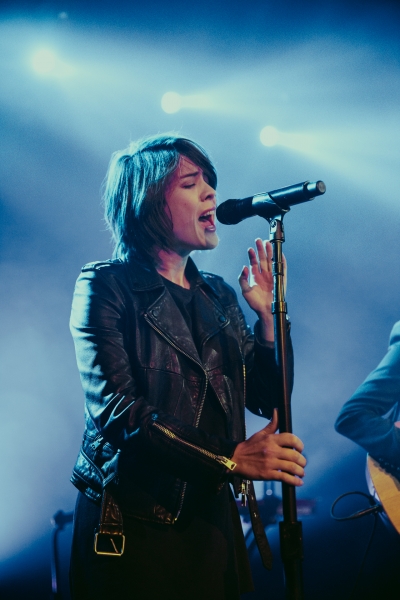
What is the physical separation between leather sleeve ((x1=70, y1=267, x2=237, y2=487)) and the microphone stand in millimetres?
161

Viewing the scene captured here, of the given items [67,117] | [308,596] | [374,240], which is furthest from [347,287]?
[67,117]

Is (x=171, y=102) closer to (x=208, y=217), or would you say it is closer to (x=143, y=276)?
(x=208, y=217)

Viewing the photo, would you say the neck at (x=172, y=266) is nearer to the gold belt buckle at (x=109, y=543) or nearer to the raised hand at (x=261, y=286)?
the raised hand at (x=261, y=286)

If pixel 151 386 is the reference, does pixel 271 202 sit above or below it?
above

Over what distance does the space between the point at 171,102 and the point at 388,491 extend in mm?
2855

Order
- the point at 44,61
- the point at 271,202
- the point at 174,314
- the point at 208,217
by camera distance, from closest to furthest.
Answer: the point at 271,202 < the point at 174,314 < the point at 208,217 < the point at 44,61

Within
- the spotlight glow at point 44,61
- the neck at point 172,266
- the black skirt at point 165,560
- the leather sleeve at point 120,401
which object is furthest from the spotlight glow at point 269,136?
the black skirt at point 165,560

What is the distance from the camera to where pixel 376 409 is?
3127 millimetres

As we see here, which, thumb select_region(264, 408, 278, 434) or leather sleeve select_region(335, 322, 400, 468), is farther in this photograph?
leather sleeve select_region(335, 322, 400, 468)

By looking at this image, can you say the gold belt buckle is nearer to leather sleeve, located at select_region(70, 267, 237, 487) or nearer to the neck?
leather sleeve, located at select_region(70, 267, 237, 487)

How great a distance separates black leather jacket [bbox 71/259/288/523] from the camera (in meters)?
1.32

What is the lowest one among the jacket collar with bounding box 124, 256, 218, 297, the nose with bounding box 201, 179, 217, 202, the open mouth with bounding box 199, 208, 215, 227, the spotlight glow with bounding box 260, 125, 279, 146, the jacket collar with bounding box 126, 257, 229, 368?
the jacket collar with bounding box 126, 257, 229, 368

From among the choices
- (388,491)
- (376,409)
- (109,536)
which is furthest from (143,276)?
(376,409)

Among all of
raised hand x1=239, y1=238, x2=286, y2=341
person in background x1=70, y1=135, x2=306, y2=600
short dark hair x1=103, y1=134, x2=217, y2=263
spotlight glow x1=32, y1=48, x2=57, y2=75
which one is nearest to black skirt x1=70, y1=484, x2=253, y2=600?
person in background x1=70, y1=135, x2=306, y2=600
